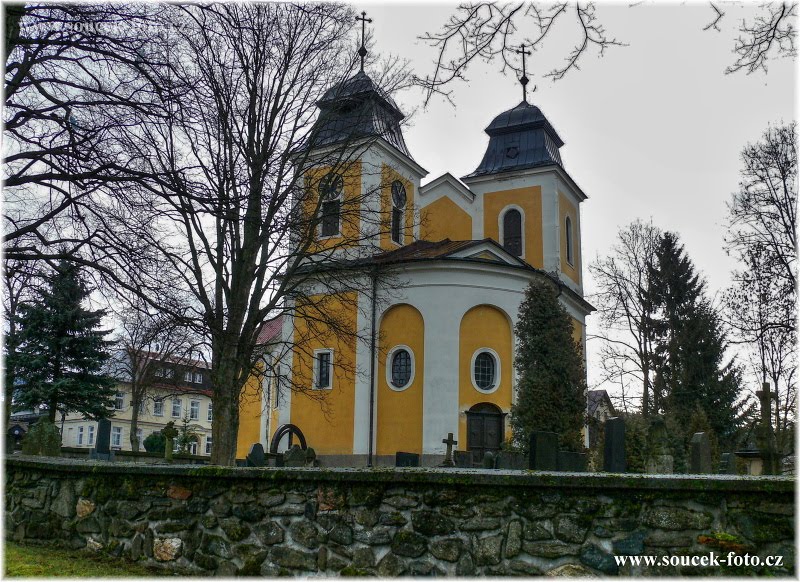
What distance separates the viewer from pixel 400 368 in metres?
23.3

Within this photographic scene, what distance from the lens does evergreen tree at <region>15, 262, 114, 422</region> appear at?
26.1 meters

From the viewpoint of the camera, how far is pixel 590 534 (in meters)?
4.86

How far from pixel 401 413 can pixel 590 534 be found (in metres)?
18.0

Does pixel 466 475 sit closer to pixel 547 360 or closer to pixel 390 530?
pixel 390 530

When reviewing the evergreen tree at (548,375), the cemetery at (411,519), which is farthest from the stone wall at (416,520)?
the evergreen tree at (548,375)

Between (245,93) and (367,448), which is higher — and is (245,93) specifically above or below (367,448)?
above

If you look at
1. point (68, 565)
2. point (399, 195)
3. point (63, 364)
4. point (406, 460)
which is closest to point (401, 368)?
point (399, 195)

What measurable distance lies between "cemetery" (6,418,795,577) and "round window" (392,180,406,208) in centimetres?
1872

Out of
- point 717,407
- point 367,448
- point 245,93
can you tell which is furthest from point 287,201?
point 717,407

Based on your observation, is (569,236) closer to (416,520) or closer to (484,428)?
(484,428)

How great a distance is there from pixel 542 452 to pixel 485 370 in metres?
13.2

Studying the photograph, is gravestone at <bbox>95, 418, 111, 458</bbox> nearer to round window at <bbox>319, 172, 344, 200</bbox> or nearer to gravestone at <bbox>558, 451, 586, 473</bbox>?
round window at <bbox>319, 172, 344, 200</bbox>

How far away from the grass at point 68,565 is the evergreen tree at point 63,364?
66.6ft

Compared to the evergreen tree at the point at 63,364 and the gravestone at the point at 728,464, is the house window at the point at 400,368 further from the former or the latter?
the evergreen tree at the point at 63,364
